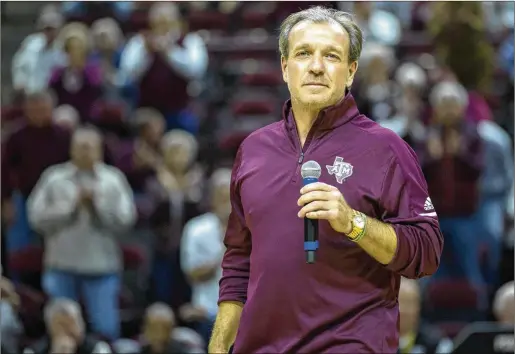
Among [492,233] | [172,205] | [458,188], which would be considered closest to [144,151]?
[172,205]

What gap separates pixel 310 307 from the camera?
334 cm

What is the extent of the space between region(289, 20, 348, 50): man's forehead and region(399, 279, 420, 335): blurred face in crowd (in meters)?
3.74

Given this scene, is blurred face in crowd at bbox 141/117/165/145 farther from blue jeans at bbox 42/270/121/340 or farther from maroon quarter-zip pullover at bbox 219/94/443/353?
maroon quarter-zip pullover at bbox 219/94/443/353

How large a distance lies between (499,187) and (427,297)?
1.06 meters

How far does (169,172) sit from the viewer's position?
9.05 metres

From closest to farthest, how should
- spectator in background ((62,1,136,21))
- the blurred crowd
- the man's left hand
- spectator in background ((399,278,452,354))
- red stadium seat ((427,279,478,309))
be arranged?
the man's left hand
spectator in background ((399,278,452,354))
the blurred crowd
red stadium seat ((427,279,478,309))
spectator in background ((62,1,136,21))

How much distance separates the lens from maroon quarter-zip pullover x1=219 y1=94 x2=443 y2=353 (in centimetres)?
331

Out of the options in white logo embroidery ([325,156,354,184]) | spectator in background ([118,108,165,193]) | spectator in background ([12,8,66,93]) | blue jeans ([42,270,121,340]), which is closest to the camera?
white logo embroidery ([325,156,354,184])

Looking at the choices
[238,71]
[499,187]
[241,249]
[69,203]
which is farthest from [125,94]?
[241,249]

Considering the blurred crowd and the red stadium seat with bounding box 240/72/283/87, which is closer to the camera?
the blurred crowd

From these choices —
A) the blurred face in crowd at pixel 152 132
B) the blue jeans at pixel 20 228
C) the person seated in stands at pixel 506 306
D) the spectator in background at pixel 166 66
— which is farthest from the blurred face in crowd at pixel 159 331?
the spectator in background at pixel 166 66

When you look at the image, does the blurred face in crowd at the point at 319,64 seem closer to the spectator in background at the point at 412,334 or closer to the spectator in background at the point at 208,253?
the spectator in background at the point at 412,334

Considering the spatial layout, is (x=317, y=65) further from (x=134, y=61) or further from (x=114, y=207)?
(x=134, y=61)

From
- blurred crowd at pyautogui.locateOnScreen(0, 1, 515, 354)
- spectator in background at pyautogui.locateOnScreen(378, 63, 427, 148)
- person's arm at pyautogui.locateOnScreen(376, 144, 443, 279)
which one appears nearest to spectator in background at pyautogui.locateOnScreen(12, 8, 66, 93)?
blurred crowd at pyautogui.locateOnScreen(0, 1, 515, 354)
